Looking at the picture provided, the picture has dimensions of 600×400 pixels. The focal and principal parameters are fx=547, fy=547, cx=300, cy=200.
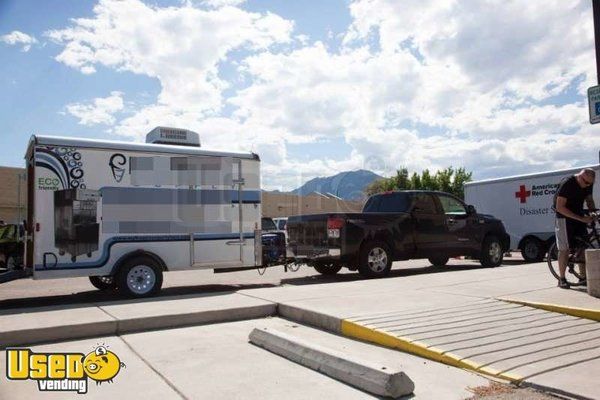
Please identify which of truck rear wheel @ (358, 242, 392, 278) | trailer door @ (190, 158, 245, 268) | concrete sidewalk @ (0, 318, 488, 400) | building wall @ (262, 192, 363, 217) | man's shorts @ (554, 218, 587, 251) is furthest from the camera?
building wall @ (262, 192, 363, 217)

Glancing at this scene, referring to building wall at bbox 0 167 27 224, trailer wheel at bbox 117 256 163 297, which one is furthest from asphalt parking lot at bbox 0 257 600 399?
building wall at bbox 0 167 27 224

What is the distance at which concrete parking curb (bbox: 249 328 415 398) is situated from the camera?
4094mm

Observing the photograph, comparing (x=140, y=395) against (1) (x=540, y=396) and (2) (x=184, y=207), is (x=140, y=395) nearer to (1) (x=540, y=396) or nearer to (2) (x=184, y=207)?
(1) (x=540, y=396)

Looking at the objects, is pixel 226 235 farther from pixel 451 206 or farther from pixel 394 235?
pixel 451 206

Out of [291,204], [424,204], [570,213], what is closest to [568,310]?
[570,213]

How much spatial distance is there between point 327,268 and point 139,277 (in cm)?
457

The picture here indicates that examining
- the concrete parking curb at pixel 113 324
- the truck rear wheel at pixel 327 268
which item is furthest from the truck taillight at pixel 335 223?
the concrete parking curb at pixel 113 324

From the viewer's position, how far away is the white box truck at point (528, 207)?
15531 mm

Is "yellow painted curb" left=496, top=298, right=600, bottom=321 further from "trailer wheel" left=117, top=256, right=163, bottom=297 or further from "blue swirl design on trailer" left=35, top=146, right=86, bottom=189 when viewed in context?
"blue swirl design on trailer" left=35, top=146, right=86, bottom=189

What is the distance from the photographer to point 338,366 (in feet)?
15.1

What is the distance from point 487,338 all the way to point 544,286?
128 inches

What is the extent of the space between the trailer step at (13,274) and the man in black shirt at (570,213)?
26.8 ft

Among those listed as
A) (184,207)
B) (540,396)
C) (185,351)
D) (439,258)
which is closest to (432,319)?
(540,396)

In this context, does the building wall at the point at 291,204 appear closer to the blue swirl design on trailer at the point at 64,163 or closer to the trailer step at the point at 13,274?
the blue swirl design on trailer at the point at 64,163
